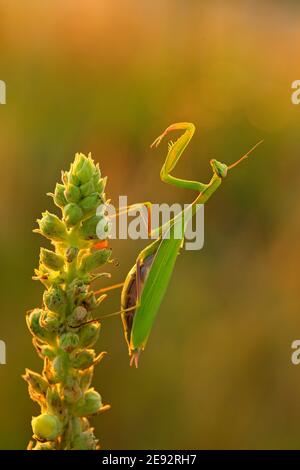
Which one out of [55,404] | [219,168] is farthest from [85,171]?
[219,168]

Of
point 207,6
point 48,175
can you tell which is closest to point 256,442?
point 48,175

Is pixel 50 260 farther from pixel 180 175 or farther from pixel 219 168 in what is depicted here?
pixel 180 175

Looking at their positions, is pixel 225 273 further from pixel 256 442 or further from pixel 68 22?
pixel 68 22

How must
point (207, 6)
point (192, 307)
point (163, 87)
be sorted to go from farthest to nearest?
1. point (207, 6)
2. point (163, 87)
3. point (192, 307)

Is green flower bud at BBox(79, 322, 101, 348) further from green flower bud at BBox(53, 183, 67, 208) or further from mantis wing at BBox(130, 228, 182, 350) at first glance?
mantis wing at BBox(130, 228, 182, 350)

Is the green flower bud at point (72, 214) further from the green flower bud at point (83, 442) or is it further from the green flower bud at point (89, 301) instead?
the green flower bud at point (83, 442)
